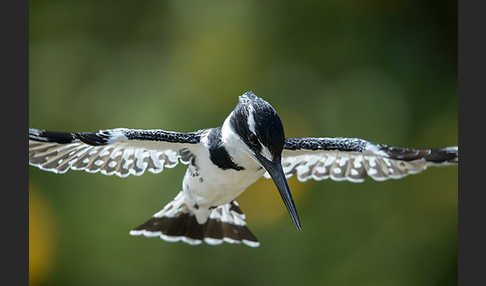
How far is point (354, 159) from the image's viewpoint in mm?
1971

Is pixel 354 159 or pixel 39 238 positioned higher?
pixel 354 159

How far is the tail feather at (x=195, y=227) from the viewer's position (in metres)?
2.13

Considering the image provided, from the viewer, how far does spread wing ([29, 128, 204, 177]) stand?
1.62 m

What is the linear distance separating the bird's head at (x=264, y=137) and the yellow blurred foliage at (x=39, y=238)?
3.67 ft

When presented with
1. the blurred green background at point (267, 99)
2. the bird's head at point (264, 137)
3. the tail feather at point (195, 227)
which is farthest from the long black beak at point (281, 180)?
the blurred green background at point (267, 99)

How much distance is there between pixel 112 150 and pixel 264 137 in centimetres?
55

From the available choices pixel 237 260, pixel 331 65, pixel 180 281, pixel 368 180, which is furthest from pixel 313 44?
pixel 180 281

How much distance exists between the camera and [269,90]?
2578 millimetres

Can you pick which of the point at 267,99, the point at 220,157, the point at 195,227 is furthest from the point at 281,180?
the point at 267,99

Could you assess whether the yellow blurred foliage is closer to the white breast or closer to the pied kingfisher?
the pied kingfisher

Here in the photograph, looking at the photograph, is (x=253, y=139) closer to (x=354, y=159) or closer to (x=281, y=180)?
(x=281, y=180)

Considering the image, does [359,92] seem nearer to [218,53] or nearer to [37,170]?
[218,53]

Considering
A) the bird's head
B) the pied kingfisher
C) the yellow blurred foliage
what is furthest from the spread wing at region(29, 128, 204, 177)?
the yellow blurred foliage

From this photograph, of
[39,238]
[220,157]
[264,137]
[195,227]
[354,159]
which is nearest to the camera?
[264,137]
